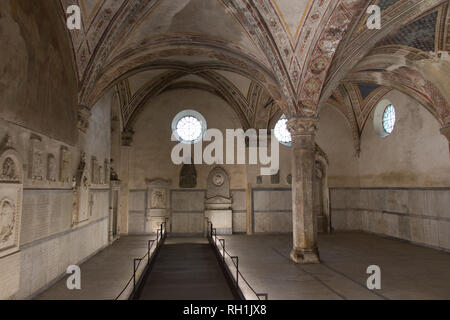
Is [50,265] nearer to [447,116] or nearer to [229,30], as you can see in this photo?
[229,30]

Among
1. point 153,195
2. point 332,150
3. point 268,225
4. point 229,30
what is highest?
point 229,30

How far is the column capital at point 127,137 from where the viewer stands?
15172 millimetres

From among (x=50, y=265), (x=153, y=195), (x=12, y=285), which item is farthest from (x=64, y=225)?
(x=153, y=195)

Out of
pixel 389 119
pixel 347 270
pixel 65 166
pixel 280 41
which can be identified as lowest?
pixel 347 270

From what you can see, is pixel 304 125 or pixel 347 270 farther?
pixel 304 125

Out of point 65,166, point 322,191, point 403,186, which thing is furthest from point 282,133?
point 65,166

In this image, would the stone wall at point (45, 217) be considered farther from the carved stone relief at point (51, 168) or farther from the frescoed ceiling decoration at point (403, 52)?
the frescoed ceiling decoration at point (403, 52)

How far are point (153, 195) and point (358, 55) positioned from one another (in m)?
11.0

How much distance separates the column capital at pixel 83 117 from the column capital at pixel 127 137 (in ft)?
19.0

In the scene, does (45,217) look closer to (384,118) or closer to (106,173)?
(106,173)

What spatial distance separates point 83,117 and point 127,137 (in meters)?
6.28

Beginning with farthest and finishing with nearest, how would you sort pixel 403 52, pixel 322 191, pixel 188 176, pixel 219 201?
1. pixel 322 191
2. pixel 219 201
3. pixel 188 176
4. pixel 403 52

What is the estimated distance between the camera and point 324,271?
8250 millimetres

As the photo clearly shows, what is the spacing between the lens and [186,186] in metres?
15.5
